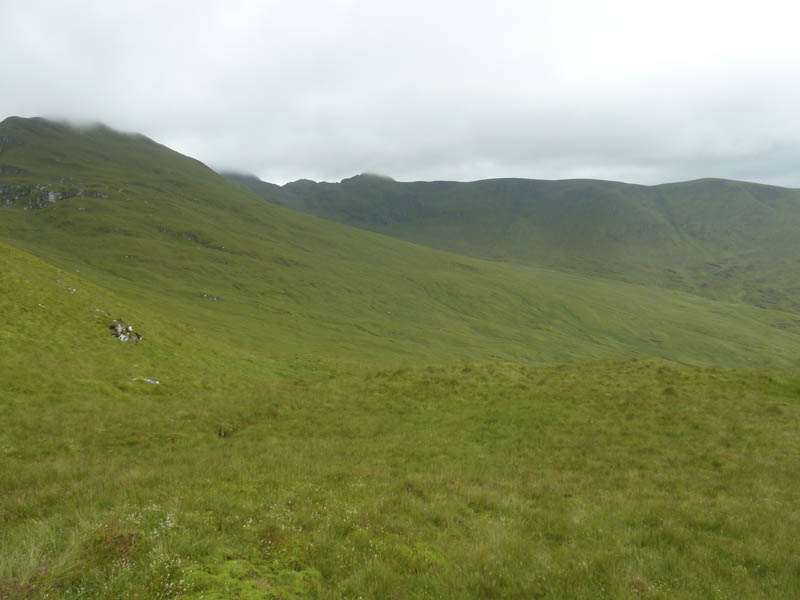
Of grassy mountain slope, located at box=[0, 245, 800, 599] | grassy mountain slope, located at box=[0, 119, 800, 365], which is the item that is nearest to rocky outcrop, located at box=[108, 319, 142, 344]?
grassy mountain slope, located at box=[0, 245, 800, 599]

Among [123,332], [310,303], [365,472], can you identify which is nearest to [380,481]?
[365,472]

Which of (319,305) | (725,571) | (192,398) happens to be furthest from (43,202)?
(725,571)

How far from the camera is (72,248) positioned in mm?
133500

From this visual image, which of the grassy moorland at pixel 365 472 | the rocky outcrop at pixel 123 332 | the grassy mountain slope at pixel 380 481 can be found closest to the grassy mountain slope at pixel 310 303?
the rocky outcrop at pixel 123 332

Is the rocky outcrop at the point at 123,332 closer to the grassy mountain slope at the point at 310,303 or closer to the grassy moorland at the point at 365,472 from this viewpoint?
the grassy moorland at the point at 365,472

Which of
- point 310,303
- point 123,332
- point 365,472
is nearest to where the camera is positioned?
point 365,472

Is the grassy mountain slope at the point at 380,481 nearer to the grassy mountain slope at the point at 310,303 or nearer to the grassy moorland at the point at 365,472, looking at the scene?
the grassy moorland at the point at 365,472

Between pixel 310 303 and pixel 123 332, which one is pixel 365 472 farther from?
pixel 310 303

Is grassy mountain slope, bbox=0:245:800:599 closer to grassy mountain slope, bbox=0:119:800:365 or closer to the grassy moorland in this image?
the grassy moorland

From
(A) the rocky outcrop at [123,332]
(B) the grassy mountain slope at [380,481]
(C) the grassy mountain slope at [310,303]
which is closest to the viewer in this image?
(B) the grassy mountain slope at [380,481]

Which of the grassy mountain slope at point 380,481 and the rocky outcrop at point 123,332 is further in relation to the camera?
the rocky outcrop at point 123,332

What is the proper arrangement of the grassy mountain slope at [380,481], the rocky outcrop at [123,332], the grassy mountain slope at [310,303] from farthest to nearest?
the grassy mountain slope at [310,303], the rocky outcrop at [123,332], the grassy mountain slope at [380,481]

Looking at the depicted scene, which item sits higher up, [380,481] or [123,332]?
[123,332]

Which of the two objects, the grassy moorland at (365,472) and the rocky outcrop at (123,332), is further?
the rocky outcrop at (123,332)
